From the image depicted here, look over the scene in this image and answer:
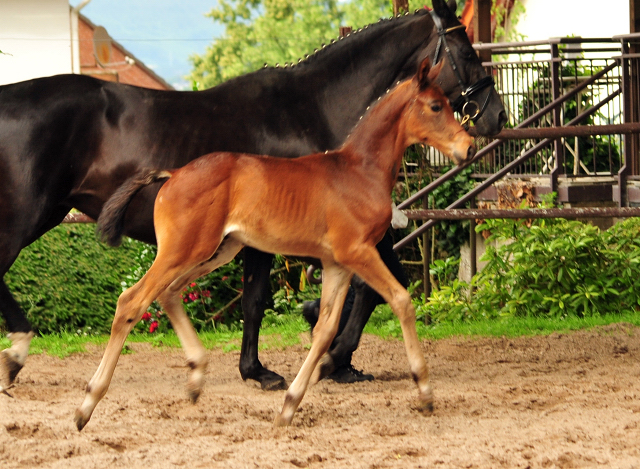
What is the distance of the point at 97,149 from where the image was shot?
15.1 ft

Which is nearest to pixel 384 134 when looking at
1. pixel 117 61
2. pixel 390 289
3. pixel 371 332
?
pixel 390 289

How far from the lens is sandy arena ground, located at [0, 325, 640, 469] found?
3.15 metres

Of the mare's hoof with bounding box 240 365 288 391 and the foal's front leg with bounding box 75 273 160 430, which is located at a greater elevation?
the foal's front leg with bounding box 75 273 160 430

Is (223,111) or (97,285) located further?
(97,285)

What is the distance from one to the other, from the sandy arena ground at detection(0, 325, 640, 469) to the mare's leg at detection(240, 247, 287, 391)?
11 centimetres

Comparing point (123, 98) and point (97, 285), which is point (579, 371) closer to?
point (123, 98)

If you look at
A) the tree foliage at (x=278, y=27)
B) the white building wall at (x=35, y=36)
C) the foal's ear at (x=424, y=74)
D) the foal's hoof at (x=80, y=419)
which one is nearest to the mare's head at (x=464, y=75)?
→ the foal's ear at (x=424, y=74)

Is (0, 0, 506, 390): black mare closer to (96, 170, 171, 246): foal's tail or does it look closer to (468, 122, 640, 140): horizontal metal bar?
(96, 170, 171, 246): foal's tail

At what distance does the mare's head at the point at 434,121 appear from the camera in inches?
154

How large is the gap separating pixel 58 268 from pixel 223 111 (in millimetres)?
3210

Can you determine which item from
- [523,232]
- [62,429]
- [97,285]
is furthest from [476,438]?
[97,285]

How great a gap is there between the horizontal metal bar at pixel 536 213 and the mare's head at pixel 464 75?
3.34 ft

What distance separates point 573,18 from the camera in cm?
1381

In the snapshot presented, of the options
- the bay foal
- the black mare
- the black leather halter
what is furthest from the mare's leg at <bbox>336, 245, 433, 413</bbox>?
the black leather halter
